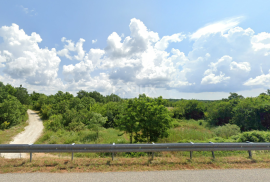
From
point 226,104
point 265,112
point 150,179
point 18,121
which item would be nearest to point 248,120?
point 265,112

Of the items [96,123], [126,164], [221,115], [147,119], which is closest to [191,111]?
[221,115]

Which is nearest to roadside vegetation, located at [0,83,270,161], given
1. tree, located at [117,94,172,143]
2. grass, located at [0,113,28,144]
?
tree, located at [117,94,172,143]

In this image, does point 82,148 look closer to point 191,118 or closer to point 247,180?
point 247,180

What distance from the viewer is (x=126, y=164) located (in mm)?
5258

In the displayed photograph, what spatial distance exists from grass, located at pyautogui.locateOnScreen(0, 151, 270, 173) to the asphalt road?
10.5 inches

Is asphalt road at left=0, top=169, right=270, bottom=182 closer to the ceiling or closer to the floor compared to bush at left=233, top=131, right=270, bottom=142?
closer to the ceiling

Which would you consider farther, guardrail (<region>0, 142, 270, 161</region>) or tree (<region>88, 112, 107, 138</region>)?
tree (<region>88, 112, 107, 138</region>)

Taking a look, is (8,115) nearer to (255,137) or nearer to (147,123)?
(147,123)

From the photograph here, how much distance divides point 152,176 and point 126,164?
1.17 metres

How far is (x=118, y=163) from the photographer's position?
17.4ft

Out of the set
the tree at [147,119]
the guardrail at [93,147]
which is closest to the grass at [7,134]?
the tree at [147,119]

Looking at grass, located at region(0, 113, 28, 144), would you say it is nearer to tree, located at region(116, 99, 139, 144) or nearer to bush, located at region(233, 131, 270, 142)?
tree, located at region(116, 99, 139, 144)

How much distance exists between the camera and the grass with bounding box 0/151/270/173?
16.0 ft

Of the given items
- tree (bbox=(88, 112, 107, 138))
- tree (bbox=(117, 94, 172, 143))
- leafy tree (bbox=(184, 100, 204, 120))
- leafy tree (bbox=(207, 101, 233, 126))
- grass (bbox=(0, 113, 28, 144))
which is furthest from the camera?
leafy tree (bbox=(184, 100, 204, 120))
